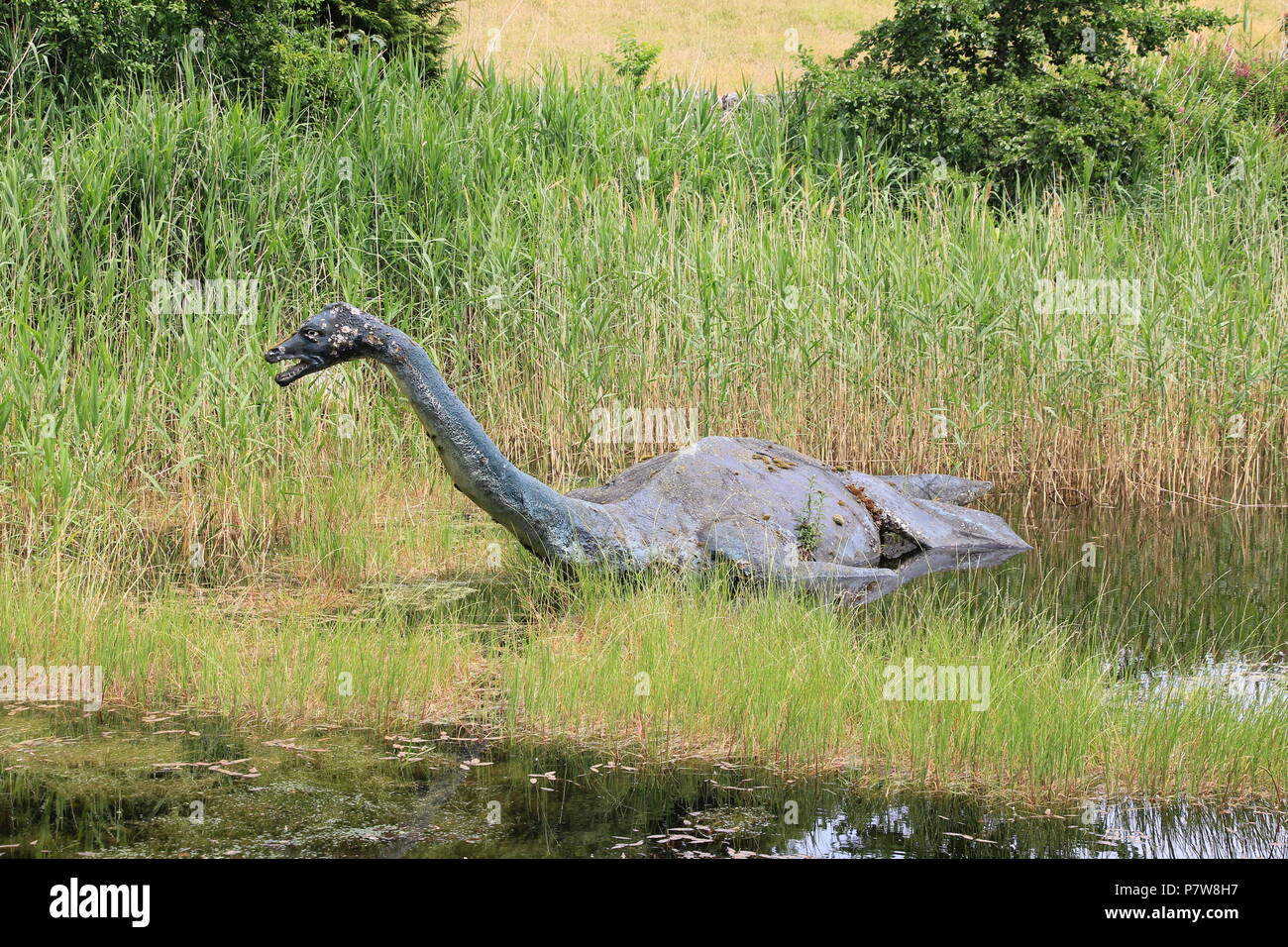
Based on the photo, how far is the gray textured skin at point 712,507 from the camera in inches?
189

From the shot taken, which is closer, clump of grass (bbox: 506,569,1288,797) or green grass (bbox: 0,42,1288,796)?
Result: clump of grass (bbox: 506,569,1288,797)

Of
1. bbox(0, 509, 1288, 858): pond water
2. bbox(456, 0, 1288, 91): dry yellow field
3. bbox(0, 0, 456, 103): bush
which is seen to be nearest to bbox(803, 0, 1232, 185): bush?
bbox(0, 0, 456, 103): bush

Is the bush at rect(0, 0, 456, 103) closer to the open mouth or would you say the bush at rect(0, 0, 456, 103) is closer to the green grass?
the green grass

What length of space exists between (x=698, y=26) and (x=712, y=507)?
2603 cm

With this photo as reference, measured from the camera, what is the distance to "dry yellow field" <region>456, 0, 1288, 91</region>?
2531 centimetres

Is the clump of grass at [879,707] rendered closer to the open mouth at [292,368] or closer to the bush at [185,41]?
the open mouth at [292,368]

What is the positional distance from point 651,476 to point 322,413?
6.27 ft

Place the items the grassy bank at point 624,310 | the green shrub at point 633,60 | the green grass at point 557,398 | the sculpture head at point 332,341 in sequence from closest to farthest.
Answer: the green grass at point 557,398
the sculpture head at point 332,341
the grassy bank at point 624,310
the green shrub at point 633,60

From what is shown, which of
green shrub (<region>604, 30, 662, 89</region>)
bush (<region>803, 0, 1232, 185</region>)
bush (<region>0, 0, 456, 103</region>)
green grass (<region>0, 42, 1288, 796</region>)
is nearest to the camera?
green grass (<region>0, 42, 1288, 796</region>)

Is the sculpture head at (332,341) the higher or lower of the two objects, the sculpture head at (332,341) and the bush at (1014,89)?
the lower

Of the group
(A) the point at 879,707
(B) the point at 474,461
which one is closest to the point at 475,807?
(A) the point at 879,707

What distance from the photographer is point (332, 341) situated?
4.64 m

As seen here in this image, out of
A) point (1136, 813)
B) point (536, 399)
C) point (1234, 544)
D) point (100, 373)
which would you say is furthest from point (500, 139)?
point (1136, 813)

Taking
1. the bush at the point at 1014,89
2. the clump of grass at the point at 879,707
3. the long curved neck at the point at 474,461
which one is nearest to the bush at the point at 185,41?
the bush at the point at 1014,89
